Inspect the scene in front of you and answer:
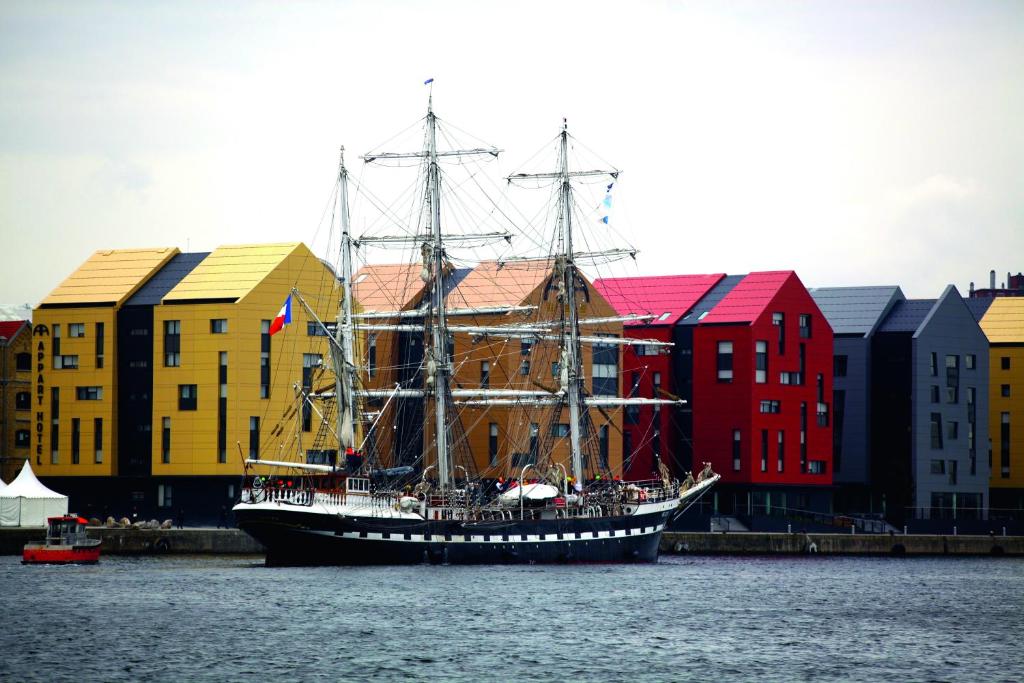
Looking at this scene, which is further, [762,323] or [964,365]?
[964,365]

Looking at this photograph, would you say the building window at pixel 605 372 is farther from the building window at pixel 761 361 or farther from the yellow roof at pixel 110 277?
the yellow roof at pixel 110 277

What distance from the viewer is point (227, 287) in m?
134

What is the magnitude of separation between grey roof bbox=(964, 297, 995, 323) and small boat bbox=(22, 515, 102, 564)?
89348 millimetres

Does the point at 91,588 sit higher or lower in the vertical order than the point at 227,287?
lower

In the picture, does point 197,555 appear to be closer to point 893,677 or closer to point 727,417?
point 727,417

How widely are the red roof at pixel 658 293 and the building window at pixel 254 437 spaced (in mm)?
31158

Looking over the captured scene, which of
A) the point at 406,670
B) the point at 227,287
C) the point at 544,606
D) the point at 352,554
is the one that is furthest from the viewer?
the point at 227,287

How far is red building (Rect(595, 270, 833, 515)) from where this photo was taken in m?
140

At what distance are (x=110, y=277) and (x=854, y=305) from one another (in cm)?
6043

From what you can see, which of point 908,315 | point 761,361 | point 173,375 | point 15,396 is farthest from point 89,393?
point 908,315

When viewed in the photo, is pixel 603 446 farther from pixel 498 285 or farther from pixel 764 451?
pixel 498 285

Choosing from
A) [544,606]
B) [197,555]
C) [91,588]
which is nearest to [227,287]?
[197,555]

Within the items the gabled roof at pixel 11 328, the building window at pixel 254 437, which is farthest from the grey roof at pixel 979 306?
the gabled roof at pixel 11 328

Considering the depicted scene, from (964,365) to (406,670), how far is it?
99.4 meters
